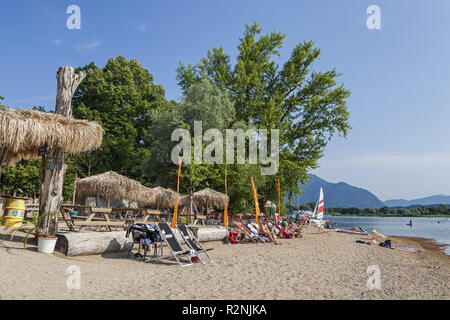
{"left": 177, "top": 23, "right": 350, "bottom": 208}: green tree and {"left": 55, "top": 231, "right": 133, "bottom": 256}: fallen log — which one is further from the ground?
{"left": 177, "top": 23, "right": 350, "bottom": 208}: green tree

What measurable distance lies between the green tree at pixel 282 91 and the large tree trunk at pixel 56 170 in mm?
17370

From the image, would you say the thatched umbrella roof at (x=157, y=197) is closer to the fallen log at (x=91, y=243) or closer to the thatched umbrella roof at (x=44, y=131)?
the fallen log at (x=91, y=243)

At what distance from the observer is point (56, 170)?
8.20 metres

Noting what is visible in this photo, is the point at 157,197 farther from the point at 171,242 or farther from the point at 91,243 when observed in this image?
the point at 171,242

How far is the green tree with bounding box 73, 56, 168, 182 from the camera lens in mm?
30250

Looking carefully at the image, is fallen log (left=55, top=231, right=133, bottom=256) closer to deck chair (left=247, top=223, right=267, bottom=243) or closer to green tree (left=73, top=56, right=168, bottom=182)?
deck chair (left=247, top=223, right=267, bottom=243)

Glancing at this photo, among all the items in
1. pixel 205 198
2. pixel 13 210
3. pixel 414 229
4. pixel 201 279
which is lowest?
pixel 414 229

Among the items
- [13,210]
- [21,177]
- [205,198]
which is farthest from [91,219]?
[21,177]

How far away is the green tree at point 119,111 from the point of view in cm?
3025

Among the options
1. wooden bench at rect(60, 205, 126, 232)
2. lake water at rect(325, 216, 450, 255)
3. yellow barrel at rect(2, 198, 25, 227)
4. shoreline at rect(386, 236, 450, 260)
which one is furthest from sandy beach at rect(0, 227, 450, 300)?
lake water at rect(325, 216, 450, 255)

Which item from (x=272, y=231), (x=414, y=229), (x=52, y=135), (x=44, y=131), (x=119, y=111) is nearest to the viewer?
(x=44, y=131)

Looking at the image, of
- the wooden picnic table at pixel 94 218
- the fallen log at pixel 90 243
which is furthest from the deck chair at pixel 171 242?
the wooden picnic table at pixel 94 218

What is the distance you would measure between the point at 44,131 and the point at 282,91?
21.6 meters

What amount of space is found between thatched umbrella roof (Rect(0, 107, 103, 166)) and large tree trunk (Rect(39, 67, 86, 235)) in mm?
415
